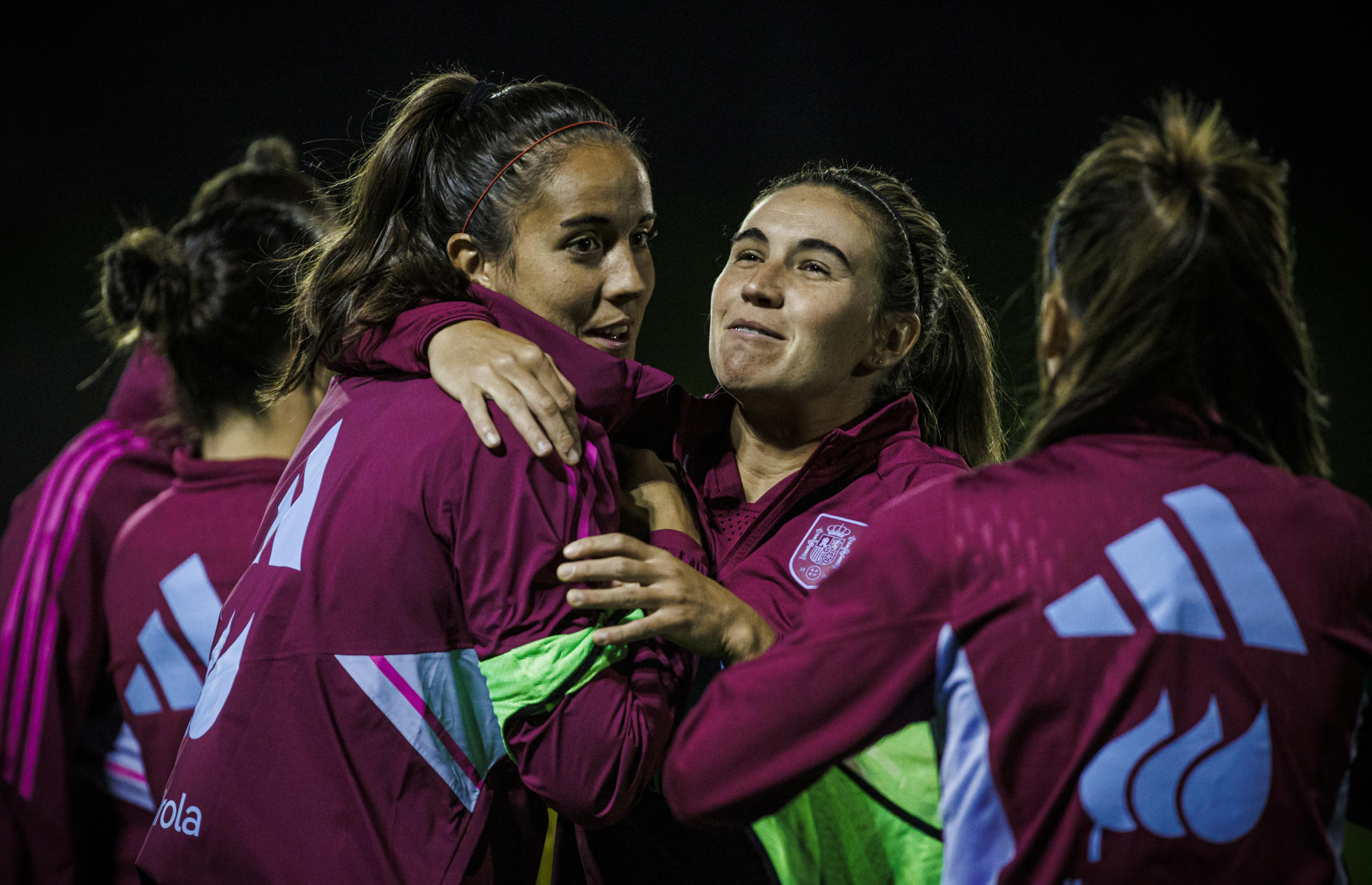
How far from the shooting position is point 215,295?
80.7 inches

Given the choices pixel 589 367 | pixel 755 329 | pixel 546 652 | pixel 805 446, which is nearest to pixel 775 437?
pixel 805 446

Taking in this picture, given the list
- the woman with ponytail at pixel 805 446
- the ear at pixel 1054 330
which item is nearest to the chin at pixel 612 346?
the woman with ponytail at pixel 805 446

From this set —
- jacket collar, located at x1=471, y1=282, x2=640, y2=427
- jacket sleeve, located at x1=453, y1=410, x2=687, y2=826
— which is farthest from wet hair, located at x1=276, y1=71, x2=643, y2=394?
jacket sleeve, located at x1=453, y1=410, x2=687, y2=826

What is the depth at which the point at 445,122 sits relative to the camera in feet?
5.78

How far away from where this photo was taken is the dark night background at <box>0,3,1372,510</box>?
393 centimetres

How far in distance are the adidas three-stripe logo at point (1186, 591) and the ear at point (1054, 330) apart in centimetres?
22

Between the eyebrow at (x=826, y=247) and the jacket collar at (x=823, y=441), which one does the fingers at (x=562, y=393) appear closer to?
the jacket collar at (x=823, y=441)

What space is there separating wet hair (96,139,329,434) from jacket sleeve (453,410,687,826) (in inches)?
36.5

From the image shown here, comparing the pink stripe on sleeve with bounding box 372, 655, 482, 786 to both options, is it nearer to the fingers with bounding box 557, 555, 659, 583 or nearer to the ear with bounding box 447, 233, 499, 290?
the fingers with bounding box 557, 555, 659, 583

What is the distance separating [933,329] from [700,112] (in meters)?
2.48

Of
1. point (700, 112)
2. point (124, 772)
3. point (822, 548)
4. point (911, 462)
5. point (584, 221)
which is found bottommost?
point (124, 772)

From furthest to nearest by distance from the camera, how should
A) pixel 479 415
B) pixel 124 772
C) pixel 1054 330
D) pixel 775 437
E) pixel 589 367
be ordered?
1. pixel 124 772
2. pixel 775 437
3. pixel 589 367
4. pixel 479 415
5. pixel 1054 330

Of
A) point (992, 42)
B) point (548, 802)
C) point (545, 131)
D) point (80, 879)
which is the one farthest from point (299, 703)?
point (992, 42)

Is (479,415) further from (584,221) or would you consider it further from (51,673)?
(51,673)
